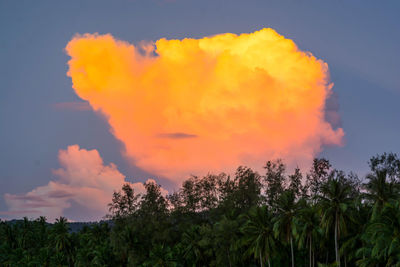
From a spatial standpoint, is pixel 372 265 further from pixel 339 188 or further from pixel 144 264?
pixel 144 264

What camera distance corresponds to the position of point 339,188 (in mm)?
68750

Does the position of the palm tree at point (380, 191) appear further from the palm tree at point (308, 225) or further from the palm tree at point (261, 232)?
the palm tree at point (261, 232)

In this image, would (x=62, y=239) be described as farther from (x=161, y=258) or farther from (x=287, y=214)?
(x=287, y=214)

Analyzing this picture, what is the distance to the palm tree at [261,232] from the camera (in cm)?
7544

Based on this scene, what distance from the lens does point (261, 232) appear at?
76.4 metres

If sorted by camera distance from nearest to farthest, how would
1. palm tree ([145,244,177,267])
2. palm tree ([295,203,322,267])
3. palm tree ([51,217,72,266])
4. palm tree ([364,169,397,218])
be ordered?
palm tree ([364,169,397,218]) → palm tree ([295,203,322,267]) → palm tree ([145,244,177,267]) → palm tree ([51,217,72,266])

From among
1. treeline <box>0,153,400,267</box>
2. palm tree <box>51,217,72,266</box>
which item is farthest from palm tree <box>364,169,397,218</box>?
palm tree <box>51,217,72,266</box>

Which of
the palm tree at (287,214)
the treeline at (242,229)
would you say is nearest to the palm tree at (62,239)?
the treeline at (242,229)

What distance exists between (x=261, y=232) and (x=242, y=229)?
136 inches

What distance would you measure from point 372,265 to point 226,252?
94.2ft

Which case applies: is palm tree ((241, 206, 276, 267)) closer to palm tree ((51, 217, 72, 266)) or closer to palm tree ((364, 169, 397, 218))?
palm tree ((364, 169, 397, 218))

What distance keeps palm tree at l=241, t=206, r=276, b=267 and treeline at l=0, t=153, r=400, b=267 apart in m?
0.16

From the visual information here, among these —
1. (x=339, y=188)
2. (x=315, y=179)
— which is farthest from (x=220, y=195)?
(x=339, y=188)

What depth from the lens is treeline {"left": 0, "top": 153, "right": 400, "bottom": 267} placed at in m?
67.8
